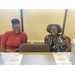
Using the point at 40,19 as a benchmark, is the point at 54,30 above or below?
below

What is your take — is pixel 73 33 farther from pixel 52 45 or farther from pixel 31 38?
pixel 31 38

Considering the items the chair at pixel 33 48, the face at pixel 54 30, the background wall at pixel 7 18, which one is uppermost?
the background wall at pixel 7 18

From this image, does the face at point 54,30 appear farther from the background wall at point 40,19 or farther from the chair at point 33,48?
the background wall at point 40,19

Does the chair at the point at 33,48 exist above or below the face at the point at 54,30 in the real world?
below

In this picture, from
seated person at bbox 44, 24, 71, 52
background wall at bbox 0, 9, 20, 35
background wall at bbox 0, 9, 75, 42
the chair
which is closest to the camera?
the chair

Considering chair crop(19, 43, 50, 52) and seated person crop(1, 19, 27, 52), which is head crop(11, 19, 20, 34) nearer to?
seated person crop(1, 19, 27, 52)

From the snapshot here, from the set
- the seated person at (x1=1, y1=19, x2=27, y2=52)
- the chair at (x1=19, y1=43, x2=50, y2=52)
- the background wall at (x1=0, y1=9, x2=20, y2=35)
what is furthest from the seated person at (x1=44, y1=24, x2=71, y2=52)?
the background wall at (x1=0, y1=9, x2=20, y2=35)

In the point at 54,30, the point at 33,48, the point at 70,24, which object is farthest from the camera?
the point at 70,24

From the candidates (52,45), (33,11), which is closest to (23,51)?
(52,45)

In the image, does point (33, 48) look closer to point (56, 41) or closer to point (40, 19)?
point (56, 41)

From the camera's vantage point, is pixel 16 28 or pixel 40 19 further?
pixel 40 19

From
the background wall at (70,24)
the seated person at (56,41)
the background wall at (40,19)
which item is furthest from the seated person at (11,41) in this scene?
the background wall at (70,24)

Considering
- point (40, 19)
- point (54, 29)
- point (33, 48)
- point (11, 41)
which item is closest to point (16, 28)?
point (11, 41)

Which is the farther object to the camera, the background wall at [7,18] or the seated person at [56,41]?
the background wall at [7,18]
